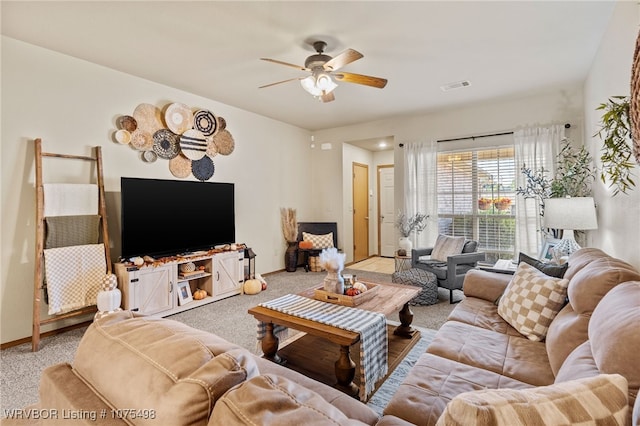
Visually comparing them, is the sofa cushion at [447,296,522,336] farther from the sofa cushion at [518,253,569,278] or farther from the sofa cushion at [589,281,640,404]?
the sofa cushion at [589,281,640,404]

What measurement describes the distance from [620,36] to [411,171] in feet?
10.3

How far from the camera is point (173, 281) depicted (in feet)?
11.7

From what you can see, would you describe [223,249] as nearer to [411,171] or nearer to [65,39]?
[65,39]

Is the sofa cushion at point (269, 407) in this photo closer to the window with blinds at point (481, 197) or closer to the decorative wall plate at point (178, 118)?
the decorative wall plate at point (178, 118)

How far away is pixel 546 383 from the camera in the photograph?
1.41m

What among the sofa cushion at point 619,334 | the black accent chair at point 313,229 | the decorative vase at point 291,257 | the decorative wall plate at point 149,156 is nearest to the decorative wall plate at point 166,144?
the decorative wall plate at point 149,156

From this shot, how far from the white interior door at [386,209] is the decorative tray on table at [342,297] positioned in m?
Result: 4.64

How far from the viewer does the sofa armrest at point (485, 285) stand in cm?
249

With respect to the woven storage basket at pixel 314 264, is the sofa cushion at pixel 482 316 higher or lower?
higher

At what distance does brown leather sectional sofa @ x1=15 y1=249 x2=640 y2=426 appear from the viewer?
60 cm

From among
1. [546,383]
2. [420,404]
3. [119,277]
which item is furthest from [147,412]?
[119,277]

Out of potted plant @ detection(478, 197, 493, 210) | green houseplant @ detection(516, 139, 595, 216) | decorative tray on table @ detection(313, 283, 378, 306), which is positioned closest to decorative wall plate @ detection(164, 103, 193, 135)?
decorative tray on table @ detection(313, 283, 378, 306)

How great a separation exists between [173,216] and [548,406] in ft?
12.7

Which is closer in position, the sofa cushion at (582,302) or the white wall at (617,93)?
the sofa cushion at (582,302)
